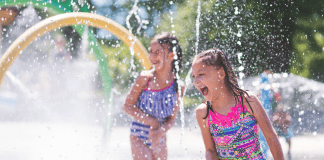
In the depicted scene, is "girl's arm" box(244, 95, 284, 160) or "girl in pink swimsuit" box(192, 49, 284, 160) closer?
"girl's arm" box(244, 95, 284, 160)

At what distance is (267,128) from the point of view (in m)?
2.13

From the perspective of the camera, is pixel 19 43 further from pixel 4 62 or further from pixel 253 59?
pixel 253 59

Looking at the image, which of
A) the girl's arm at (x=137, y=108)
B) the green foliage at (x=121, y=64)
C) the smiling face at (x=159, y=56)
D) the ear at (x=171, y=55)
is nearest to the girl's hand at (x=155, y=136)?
the girl's arm at (x=137, y=108)

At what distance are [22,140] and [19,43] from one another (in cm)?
393

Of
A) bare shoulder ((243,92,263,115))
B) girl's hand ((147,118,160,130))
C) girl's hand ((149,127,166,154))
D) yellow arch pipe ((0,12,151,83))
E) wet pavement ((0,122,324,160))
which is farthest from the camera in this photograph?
wet pavement ((0,122,324,160))

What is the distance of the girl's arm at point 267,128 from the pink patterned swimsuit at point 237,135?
2.4 inches

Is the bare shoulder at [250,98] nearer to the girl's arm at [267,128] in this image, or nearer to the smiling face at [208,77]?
the girl's arm at [267,128]

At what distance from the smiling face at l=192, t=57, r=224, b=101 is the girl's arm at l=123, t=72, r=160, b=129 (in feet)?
3.34

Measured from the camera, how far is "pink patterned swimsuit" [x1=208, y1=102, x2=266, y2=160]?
2242 mm

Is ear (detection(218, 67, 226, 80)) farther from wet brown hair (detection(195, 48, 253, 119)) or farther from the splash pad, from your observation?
the splash pad

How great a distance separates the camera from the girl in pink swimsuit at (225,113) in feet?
7.35

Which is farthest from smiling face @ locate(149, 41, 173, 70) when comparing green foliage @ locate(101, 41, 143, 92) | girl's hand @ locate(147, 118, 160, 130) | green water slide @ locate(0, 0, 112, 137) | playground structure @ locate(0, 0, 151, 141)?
green foliage @ locate(101, 41, 143, 92)

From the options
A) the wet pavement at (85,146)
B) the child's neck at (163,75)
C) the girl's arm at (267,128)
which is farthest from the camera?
the wet pavement at (85,146)

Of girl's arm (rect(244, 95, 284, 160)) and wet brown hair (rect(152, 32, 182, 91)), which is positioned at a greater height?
wet brown hair (rect(152, 32, 182, 91))
